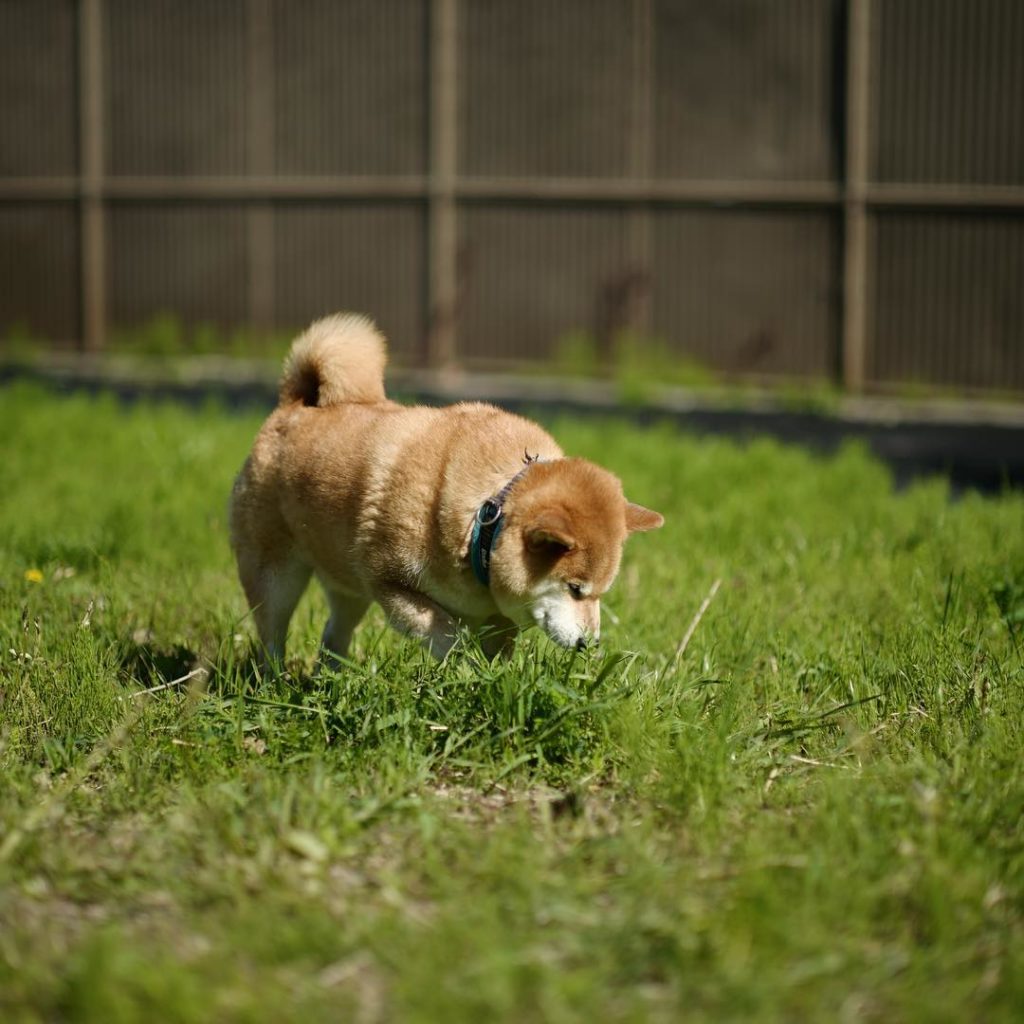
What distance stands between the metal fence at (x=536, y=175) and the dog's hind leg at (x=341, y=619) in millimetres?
7651

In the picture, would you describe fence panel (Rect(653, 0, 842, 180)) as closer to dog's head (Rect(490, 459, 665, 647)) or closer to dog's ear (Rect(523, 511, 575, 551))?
dog's head (Rect(490, 459, 665, 647))

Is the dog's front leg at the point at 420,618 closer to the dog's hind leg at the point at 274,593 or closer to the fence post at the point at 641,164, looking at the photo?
the dog's hind leg at the point at 274,593

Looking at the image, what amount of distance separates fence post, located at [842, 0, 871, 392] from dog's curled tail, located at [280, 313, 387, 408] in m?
7.43

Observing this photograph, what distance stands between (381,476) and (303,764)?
102cm

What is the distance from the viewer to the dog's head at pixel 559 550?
405 centimetres

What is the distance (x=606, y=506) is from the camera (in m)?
4.21

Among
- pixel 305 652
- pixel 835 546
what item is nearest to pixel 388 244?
pixel 835 546

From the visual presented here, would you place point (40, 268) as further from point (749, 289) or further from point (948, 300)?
point (948, 300)

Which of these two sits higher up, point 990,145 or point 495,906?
point 990,145

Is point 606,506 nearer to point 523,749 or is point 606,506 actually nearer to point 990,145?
point 523,749

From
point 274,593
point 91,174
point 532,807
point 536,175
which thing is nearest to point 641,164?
point 536,175

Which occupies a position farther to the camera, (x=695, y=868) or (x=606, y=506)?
(x=606, y=506)

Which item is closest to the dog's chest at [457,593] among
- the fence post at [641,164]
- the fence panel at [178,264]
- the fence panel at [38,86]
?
the fence post at [641,164]

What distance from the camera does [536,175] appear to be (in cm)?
1231
